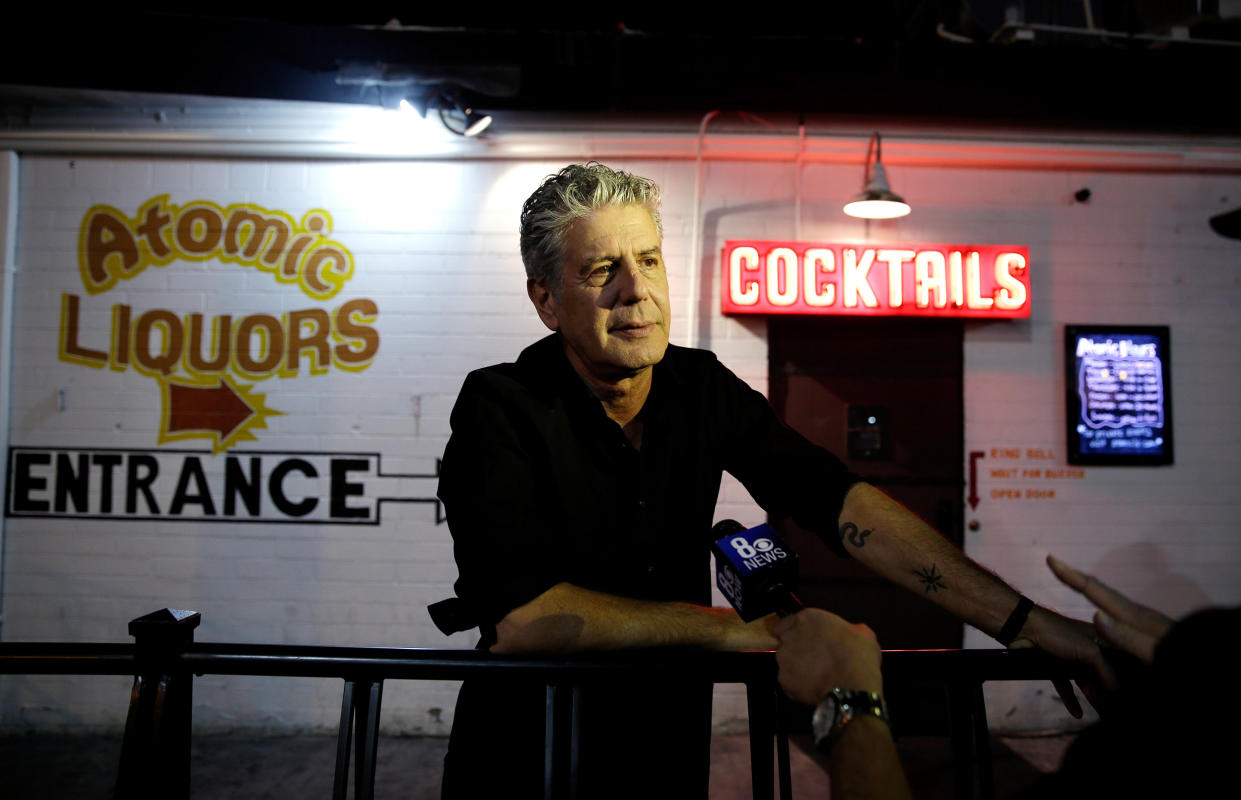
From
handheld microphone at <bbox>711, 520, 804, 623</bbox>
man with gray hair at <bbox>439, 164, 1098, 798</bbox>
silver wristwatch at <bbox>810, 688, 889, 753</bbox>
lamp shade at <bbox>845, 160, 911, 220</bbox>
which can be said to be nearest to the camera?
silver wristwatch at <bbox>810, 688, 889, 753</bbox>

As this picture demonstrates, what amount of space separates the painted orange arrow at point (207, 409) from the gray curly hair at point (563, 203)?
3.43m

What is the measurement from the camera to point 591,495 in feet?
→ 5.17

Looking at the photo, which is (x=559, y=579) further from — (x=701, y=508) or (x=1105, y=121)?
(x=1105, y=121)

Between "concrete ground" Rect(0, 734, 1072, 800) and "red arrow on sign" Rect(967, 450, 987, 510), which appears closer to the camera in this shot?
"concrete ground" Rect(0, 734, 1072, 800)

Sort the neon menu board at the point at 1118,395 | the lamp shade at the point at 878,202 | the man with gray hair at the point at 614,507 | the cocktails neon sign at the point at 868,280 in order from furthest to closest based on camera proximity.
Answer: the neon menu board at the point at 1118,395, the cocktails neon sign at the point at 868,280, the lamp shade at the point at 878,202, the man with gray hair at the point at 614,507

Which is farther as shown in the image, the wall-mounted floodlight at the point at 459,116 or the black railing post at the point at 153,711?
the wall-mounted floodlight at the point at 459,116

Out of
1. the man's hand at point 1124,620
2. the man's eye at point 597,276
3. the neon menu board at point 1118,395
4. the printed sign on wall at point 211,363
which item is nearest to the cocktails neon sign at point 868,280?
the neon menu board at point 1118,395

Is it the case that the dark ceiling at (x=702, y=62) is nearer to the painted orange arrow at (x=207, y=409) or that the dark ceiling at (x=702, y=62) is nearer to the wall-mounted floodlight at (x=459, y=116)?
the wall-mounted floodlight at (x=459, y=116)

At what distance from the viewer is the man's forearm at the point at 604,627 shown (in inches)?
51.1

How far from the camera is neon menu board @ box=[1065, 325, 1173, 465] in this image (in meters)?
4.38

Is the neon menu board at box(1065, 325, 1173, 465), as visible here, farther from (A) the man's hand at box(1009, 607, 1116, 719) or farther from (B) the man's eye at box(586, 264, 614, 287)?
(B) the man's eye at box(586, 264, 614, 287)

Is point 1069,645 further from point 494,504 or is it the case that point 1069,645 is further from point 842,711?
point 494,504

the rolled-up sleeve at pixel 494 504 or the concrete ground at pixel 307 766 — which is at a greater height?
the rolled-up sleeve at pixel 494 504

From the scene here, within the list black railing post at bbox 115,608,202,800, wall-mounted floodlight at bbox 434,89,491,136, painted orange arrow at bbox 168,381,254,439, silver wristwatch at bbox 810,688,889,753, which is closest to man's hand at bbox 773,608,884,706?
silver wristwatch at bbox 810,688,889,753
